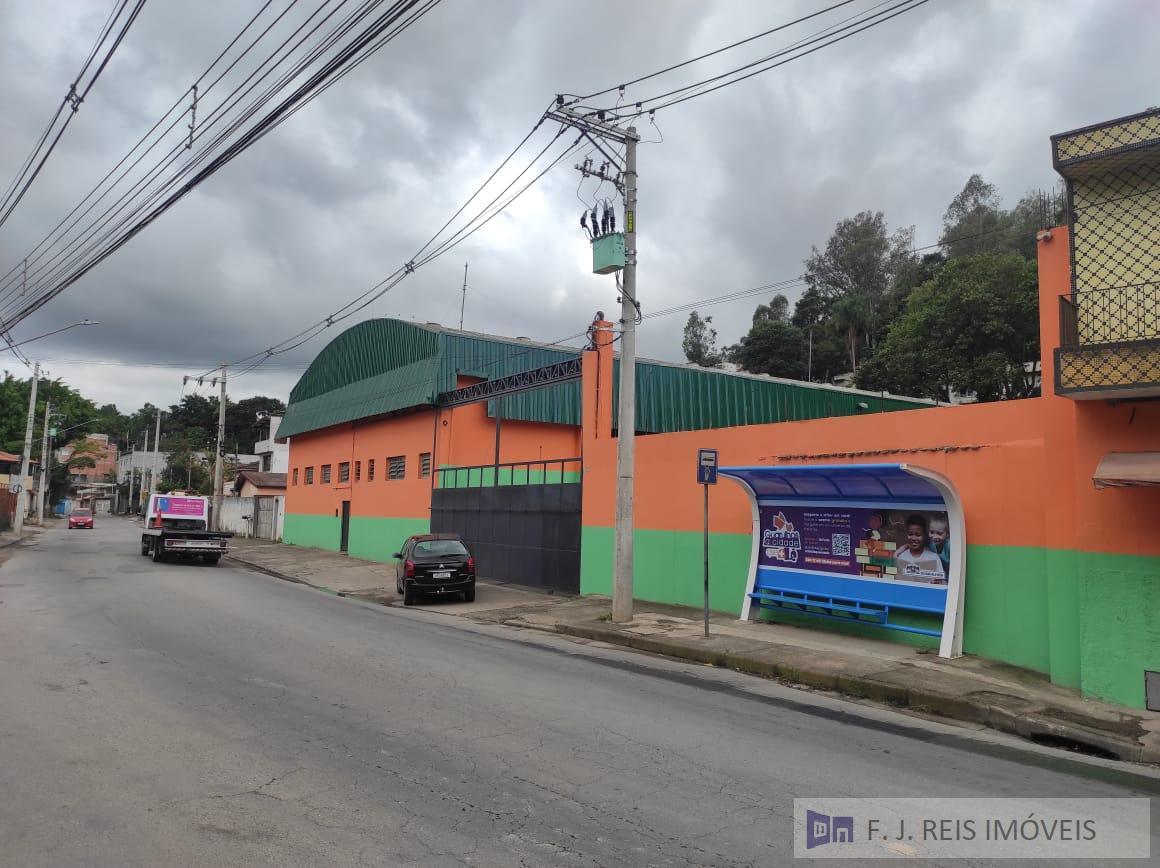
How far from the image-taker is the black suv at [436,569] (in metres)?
16.8

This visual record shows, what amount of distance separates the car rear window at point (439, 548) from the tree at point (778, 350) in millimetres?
45472

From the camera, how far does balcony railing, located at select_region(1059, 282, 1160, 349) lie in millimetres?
8172

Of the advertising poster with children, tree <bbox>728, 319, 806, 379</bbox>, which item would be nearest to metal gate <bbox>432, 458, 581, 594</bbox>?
the advertising poster with children

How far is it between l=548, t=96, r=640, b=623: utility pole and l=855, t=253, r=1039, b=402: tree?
23.4m

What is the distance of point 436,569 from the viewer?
665 inches

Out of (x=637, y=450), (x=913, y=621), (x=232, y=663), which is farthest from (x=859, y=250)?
(x=232, y=663)

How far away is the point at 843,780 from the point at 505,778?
249cm

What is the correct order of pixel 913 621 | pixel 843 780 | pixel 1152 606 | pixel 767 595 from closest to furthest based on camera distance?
1. pixel 843 780
2. pixel 1152 606
3. pixel 913 621
4. pixel 767 595

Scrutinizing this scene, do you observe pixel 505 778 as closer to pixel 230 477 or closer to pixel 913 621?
pixel 913 621

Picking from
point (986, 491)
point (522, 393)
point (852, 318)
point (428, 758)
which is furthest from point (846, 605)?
point (852, 318)

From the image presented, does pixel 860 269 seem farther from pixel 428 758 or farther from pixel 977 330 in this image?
pixel 428 758

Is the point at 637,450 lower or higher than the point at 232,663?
higher

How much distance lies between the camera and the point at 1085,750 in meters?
6.94

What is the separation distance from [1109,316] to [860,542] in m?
4.60
